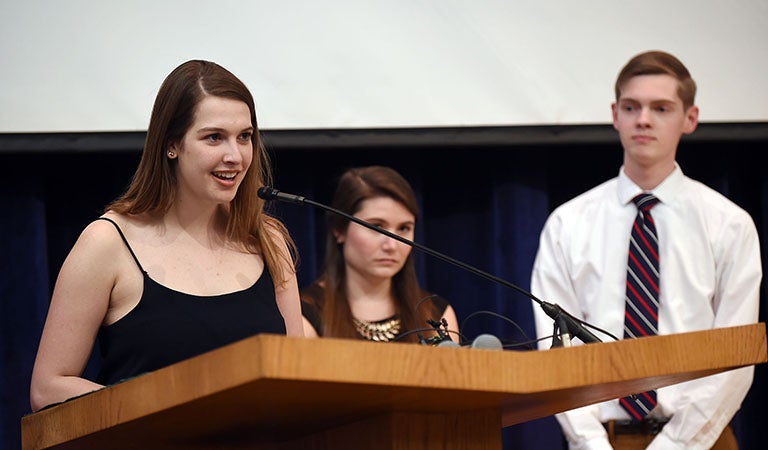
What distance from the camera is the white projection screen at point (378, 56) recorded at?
301 centimetres

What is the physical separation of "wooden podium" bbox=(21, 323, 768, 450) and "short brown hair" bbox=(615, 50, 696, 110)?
1.77 m

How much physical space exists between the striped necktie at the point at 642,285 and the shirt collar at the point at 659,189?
0.06ft

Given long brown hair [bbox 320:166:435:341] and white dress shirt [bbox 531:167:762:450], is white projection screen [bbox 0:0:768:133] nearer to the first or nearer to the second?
long brown hair [bbox 320:166:435:341]

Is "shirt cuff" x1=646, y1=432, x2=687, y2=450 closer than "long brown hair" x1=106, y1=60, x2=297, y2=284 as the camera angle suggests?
No

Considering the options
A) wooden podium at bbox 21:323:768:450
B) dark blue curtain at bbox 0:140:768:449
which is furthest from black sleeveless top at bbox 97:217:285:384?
dark blue curtain at bbox 0:140:768:449

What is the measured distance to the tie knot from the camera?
3.13 metres

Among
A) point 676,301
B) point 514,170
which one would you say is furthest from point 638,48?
point 676,301

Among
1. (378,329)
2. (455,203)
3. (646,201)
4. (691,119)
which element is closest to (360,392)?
(378,329)

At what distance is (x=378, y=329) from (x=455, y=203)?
2.47 ft

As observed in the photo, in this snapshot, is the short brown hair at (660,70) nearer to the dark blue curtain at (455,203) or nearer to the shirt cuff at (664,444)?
the dark blue curtain at (455,203)

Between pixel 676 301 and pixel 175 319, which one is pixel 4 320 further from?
pixel 676 301

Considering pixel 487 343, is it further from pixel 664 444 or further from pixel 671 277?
pixel 671 277

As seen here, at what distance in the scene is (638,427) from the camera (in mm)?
2934

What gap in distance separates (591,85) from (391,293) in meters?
0.93
